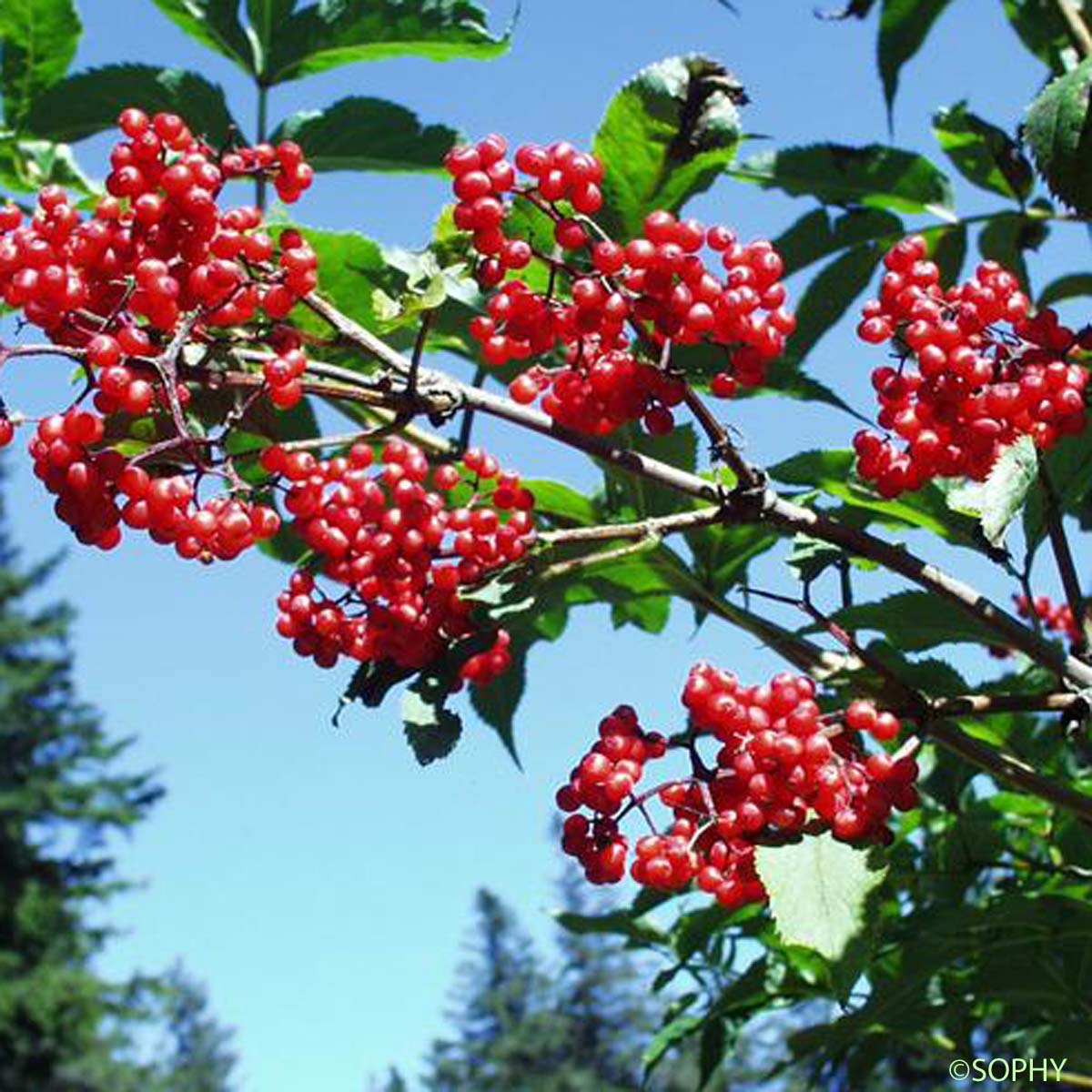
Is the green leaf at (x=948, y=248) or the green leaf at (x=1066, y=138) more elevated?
the green leaf at (x=948, y=248)

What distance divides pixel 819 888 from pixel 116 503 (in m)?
1.10

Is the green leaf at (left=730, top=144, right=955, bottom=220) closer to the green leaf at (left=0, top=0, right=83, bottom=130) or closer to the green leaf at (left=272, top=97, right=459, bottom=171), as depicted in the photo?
the green leaf at (left=272, top=97, right=459, bottom=171)

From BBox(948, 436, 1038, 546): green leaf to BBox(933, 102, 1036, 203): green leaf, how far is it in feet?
4.85

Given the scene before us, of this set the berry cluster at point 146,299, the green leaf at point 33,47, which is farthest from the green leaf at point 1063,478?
the green leaf at point 33,47

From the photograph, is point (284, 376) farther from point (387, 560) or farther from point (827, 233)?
point (827, 233)

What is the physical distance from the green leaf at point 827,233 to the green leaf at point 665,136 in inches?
36.7

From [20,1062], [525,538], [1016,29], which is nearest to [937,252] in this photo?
[1016,29]

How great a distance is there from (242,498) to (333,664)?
1.33 ft

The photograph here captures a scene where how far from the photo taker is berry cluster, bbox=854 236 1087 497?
2148 millimetres

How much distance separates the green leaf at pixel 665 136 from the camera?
7.67ft

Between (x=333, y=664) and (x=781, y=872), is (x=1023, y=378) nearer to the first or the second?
(x=781, y=872)

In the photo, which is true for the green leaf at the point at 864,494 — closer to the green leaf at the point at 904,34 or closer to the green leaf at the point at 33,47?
the green leaf at the point at 904,34

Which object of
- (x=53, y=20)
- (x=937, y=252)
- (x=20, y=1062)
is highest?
(x=20, y=1062)

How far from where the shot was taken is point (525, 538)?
7.71 ft
